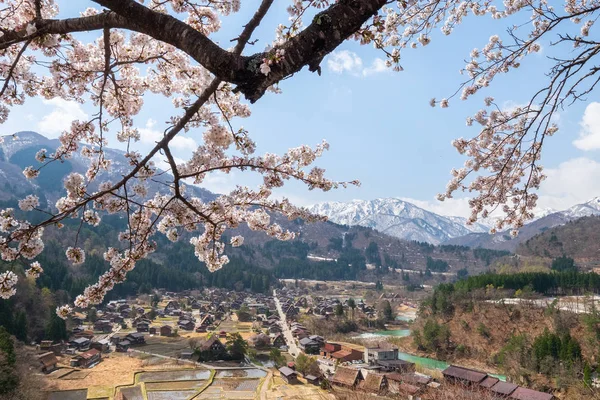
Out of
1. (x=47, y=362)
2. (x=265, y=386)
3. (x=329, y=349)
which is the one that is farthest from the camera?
(x=329, y=349)

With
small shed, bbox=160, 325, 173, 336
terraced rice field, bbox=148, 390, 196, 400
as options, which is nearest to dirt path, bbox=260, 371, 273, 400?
terraced rice field, bbox=148, 390, 196, 400

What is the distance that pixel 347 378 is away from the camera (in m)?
25.8

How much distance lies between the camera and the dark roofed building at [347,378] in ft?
82.5

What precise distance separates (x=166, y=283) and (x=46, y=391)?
179ft

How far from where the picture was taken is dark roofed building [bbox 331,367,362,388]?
25156 millimetres

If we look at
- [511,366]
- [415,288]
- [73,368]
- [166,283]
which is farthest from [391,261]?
[73,368]

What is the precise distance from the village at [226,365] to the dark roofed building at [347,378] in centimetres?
7

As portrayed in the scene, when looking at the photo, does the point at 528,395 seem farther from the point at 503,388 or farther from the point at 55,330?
the point at 55,330

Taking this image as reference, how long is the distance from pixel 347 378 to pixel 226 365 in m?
10.8

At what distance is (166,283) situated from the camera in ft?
244

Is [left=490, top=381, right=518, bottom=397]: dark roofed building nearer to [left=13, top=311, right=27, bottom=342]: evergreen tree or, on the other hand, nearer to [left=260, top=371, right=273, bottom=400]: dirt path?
[left=260, top=371, right=273, bottom=400]: dirt path

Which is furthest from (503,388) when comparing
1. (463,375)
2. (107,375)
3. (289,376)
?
(107,375)

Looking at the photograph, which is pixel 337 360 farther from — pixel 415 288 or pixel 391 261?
pixel 391 261

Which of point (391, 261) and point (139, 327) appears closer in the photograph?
point (139, 327)
